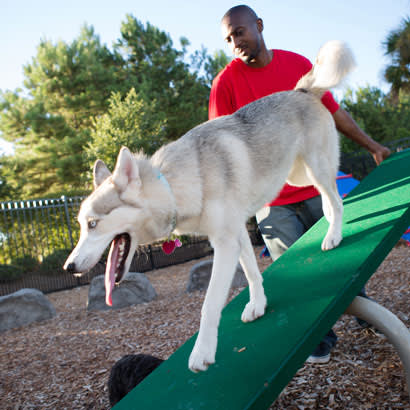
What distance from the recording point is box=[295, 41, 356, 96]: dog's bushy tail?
269 cm

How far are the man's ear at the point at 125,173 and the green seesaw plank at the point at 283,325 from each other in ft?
3.61

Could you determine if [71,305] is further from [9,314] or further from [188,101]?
[188,101]

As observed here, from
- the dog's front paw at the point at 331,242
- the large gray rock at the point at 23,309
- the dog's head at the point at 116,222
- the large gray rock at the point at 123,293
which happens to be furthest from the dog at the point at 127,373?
the large gray rock at the point at 23,309

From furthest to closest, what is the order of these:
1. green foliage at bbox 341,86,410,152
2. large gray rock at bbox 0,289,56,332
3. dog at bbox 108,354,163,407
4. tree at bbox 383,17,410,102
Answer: green foliage at bbox 341,86,410,152 → tree at bbox 383,17,410,102 → large gray rock at bbox 0,289,56,332 → dog at bbox 108,354,163,407

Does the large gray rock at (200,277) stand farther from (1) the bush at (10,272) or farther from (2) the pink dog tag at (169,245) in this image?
(1) the bush at (10,272)

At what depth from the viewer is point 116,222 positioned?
1944 millimetres

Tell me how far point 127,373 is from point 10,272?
9.16m

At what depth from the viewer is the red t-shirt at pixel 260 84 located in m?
3.29

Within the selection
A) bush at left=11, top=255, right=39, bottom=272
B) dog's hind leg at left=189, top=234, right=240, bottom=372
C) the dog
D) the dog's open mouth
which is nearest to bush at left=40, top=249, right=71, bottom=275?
bush at left=11, top=255, right=39, bottom=272

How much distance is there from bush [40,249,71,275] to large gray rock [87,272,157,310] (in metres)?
4.61

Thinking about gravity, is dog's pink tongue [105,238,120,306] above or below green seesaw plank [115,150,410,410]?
above

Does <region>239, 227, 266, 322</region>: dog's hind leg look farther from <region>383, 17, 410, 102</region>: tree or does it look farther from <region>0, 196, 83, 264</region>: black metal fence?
<region>383, 17, 410, 102</region>: tree

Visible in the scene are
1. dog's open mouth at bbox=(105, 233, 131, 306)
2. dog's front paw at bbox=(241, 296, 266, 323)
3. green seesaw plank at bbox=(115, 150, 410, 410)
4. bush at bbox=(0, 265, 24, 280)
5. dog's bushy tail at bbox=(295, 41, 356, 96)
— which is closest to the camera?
green seesaw plank at bbox=(115, 150, 410, 410)

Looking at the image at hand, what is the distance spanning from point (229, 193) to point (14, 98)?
24364mm
